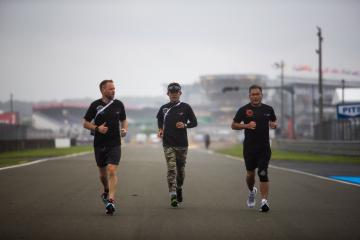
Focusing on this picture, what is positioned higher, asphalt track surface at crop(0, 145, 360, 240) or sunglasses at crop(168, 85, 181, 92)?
sunglasses at crop(168, 85, 181, 92)

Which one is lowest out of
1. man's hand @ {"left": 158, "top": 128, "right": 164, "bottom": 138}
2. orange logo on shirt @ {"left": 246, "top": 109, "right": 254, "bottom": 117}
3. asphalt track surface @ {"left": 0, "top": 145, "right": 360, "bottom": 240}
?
asphalt track surface @ {"left": 0, "top": 145, "right": 360, "bottom": 240}

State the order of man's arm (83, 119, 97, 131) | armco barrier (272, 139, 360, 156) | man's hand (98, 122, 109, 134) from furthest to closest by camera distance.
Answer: armco barrier (272, 139, 360, 156) < man's arm (83, 119, 97, 131) < man's hand (98, 122, 109, 134)

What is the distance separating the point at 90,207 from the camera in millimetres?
9156

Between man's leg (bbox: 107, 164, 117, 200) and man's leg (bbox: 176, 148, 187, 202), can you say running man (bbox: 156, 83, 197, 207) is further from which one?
man's leg (bbox: 107, 164, 117, 200)

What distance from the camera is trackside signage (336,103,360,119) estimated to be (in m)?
32.9

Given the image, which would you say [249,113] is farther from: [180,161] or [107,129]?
[107,129]

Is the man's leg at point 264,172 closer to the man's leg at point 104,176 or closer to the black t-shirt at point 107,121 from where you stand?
the black t-shirt at point 107,121

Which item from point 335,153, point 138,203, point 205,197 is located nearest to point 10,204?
point 138,203

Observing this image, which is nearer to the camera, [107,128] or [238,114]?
[107,128]

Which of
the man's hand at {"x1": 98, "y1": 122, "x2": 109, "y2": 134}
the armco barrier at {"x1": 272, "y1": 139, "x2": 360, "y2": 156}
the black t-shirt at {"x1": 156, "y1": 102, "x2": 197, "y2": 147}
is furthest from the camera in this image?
the armco barrier at {"x1": 272, "y1": 139, "x2": 360, "y2": 156}

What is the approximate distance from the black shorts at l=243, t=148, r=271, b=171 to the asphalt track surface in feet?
2.17

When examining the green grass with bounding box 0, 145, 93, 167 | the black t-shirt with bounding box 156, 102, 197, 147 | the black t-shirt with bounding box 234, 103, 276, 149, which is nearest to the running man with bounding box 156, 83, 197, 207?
the black t-shirt with bounding box 156, 102, 197, 147

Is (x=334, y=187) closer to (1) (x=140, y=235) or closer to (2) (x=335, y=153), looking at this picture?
(1) (x=140, y=235)

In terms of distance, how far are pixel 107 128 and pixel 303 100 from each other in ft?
596
